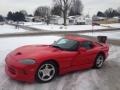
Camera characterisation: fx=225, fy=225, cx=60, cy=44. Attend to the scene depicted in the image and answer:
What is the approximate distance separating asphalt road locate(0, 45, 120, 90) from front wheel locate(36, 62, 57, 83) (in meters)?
0.15

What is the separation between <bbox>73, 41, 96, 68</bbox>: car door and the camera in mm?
7398

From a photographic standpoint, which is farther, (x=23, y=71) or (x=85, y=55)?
(x=85, y=55)

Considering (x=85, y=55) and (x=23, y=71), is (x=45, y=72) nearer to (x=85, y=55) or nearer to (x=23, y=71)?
(x=23, y=71)

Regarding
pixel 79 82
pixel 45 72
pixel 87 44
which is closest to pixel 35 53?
pixel 45 72

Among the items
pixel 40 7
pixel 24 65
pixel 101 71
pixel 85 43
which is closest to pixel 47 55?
pixel 24 65

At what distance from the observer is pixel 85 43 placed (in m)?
7.91

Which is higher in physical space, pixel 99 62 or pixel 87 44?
pixel 87 44

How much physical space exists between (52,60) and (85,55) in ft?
4.83

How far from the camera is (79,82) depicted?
A: 21.6ft

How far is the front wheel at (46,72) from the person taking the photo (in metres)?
6.36

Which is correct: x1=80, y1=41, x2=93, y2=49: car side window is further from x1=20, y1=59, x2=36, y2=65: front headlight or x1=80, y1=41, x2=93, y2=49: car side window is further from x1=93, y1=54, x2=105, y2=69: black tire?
x1=20, y1=59, x2=36, y2=65: front headlight

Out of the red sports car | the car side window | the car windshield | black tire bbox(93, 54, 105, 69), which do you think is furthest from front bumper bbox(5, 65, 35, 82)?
black tire bbox(93, 54, 105, 69)

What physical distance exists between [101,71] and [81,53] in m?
1.15

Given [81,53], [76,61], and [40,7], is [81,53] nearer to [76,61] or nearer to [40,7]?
[76,61]
